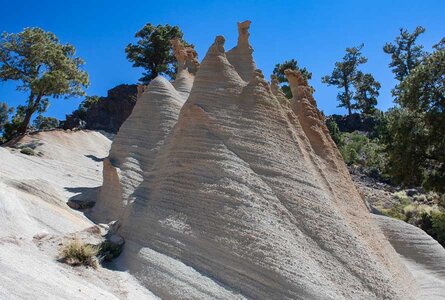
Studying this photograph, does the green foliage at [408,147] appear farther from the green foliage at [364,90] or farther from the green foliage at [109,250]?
the green foliage at [364,90]

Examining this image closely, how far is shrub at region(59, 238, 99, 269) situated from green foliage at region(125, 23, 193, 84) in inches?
1575

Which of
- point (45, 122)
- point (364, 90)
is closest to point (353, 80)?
point (364, 90)

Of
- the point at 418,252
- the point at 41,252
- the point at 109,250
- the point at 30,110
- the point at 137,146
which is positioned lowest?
the point at 41,252

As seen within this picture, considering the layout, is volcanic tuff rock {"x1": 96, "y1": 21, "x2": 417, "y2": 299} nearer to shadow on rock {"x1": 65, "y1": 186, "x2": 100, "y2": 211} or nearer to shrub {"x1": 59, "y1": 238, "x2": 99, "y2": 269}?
shrub {"x1": 59, "y1": 238, "x2": 99, "y2": 269}

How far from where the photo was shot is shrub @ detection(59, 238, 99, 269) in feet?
29.7

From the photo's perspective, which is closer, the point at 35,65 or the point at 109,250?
the point at 109,250

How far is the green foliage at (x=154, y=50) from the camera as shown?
160 ft

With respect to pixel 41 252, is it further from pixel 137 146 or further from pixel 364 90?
pixel 364 90

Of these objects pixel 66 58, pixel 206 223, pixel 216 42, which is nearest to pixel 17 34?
pixel 66 58

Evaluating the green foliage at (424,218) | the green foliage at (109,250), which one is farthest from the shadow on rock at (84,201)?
the green foliage at (424,218)

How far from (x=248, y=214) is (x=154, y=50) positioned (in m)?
42.2

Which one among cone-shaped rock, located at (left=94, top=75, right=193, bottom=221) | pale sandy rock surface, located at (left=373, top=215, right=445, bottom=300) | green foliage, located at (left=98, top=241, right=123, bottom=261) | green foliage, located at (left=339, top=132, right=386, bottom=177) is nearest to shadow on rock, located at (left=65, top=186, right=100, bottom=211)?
cone-shaped rock, located at (left=94, top=75, right=193, bottom=221)

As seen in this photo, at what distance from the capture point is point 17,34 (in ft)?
122

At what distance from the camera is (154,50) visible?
162 feet
